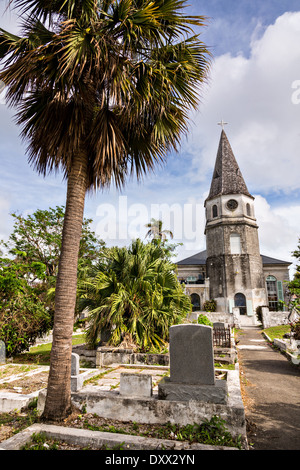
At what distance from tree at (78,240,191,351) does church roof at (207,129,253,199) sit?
99.9 feet

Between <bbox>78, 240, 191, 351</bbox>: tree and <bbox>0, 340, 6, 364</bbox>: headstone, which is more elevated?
<bbox>78, 240, 191, 351</bbox>: tree

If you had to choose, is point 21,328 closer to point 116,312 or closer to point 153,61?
point 116,312

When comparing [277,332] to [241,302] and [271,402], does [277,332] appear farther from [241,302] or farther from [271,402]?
[271,402]

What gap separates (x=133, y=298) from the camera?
959 centimetres

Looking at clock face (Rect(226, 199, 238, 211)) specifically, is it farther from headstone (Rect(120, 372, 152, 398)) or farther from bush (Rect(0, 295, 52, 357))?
headstone (Rect(120, 372, 152, 398))

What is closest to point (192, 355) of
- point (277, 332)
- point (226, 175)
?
point (277, 332)

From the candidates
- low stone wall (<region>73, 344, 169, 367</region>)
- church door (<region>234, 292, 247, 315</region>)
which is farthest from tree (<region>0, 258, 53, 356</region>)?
church door (<region>234, 292, 247, 315</region>)

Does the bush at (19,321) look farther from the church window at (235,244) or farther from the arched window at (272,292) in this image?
the arched window at (272,292)

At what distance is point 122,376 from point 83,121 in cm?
435

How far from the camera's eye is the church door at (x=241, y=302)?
113ft

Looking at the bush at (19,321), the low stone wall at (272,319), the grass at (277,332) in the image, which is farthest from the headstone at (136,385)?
the low stone wall at (272,319)

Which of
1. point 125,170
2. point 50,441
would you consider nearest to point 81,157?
point 125,170

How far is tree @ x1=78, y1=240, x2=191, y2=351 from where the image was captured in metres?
9.27

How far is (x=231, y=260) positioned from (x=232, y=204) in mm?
7765
